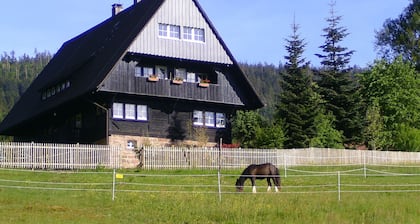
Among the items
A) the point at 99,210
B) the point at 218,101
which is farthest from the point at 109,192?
the point at 218,101

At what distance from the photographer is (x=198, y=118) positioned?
47156 mm

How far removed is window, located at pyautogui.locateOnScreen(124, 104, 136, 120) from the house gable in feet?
10.7

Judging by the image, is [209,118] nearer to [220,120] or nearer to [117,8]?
[220,120]

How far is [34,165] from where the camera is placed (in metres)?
37.4

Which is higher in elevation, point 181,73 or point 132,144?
point 181,73

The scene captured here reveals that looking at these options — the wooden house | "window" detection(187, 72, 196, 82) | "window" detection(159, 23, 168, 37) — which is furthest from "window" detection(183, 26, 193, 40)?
"window" detection(187, 72, 196, 82)

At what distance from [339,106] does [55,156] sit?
25473 mm

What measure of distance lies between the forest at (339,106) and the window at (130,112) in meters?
8.49

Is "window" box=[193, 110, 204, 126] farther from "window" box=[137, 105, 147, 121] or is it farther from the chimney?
the chimney

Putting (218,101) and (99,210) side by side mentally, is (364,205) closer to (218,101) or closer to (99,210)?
(99,210)

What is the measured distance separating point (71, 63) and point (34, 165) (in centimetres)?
1709

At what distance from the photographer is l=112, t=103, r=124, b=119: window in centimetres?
4400

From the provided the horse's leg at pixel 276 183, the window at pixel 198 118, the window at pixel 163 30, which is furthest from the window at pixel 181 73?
the horse's leg at pixel 276 183

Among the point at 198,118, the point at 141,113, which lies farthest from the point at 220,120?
the point at 141,113
